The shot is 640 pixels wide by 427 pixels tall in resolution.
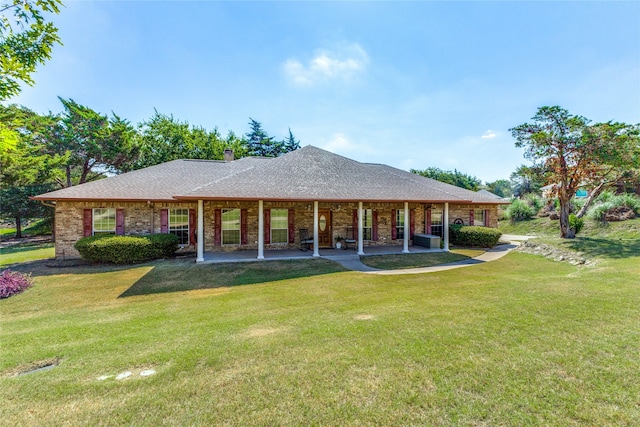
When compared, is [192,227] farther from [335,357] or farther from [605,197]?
[605,197]

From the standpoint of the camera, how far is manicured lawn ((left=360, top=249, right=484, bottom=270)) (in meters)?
10.5

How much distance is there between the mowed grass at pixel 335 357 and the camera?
2.64 metres

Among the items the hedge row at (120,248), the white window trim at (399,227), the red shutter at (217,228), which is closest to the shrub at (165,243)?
the hedge row at (120,248)

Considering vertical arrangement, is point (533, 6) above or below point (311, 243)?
above

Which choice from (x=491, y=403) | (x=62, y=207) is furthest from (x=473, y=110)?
(x=62, y=207)

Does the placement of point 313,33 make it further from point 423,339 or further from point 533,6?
point 423,339

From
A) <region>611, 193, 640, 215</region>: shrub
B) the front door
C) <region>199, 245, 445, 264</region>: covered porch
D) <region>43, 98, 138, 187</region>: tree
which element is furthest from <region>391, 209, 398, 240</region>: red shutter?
<region>43, 98, 138, 187</region>: tree

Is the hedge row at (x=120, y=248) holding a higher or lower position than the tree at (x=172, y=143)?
lower

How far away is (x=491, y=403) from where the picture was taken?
2695 mm

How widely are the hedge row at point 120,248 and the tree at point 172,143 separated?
1890cm

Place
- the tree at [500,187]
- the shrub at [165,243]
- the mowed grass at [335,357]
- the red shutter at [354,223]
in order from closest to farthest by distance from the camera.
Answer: the mowed grass at [335,357] < the shrub at [165,243] < the red shutter at [354,223] < the tree at [500,187]

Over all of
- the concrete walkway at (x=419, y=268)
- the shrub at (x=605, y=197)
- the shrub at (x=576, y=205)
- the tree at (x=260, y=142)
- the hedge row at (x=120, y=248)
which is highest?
the tree at (x=260, y=142)

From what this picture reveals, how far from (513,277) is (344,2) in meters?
10.9

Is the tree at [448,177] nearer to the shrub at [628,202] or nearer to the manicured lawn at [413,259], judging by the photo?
the shrub at [628,202]
